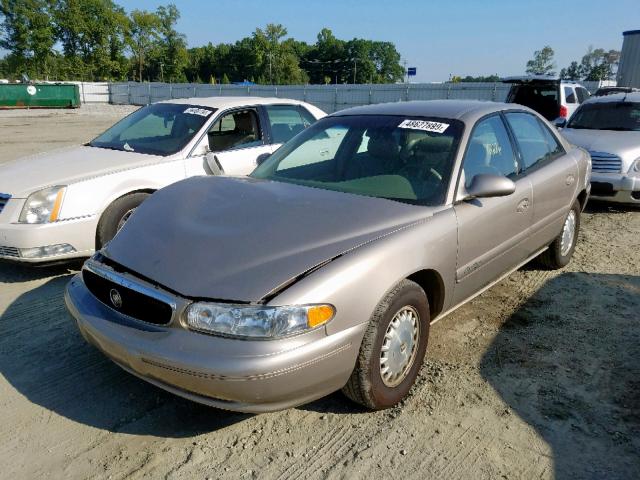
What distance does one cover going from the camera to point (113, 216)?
470 cm

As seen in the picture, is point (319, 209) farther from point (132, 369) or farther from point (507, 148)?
point (507, 148)

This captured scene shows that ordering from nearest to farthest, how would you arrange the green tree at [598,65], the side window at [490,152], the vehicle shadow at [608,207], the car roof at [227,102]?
the side window at [490,152], the car roof at [227,102], the vehicle shadow at [608,207], the green tree at [598,65]

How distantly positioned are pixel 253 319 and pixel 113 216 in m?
2.92

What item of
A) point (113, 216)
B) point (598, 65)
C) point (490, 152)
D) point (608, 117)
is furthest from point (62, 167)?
point (598, 65)

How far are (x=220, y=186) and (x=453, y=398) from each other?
76.4 inches

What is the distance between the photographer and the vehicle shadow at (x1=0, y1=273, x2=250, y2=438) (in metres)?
2.75

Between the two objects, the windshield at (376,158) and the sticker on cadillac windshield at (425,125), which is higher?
the sticker on cadillac windshield at (425,125)

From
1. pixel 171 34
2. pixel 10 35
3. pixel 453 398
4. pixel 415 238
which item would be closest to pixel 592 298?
pixel 453 398

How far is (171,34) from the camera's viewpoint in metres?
80.3

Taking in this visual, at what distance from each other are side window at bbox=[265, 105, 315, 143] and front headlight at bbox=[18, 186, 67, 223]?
8.08ft

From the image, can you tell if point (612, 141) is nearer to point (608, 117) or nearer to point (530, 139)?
point (608, 117)

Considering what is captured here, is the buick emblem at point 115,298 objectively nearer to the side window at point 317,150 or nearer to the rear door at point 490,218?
the side window at point 317,150

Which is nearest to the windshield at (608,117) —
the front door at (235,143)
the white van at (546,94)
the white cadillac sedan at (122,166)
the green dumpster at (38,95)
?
the white van at (546,94)

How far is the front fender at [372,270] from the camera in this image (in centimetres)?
236
